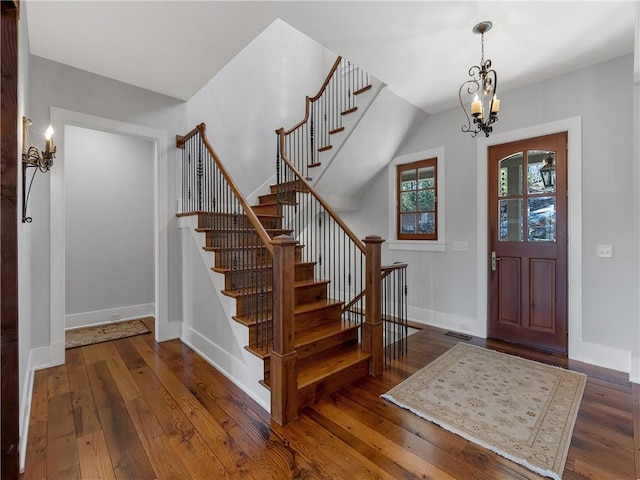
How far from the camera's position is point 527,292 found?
11.2 feet

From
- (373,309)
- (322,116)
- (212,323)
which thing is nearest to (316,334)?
(373,309)

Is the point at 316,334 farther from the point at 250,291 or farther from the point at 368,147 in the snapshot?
the point at 368,147

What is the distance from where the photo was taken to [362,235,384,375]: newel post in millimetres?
2730

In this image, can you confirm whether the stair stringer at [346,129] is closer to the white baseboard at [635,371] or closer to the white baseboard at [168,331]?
the white baseboard at [168,331]

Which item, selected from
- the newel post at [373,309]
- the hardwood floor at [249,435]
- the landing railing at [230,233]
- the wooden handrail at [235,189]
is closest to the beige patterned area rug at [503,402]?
the hardwood floor at [249,435]

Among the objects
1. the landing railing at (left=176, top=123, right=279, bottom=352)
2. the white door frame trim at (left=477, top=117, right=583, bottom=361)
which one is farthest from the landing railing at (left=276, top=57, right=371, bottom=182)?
the white door frame trim at (left=477, top=117, right=583, bottom=361)

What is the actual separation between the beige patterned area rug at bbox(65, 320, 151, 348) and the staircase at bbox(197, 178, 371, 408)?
1.86 metres

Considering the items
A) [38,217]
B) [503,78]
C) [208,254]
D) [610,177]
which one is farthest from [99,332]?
[610,177]

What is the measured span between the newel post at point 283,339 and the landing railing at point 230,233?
0.14m

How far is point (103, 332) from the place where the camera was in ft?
12.7

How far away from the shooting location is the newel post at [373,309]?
8.96ft

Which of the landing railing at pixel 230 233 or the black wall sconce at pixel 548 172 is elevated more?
the black wall sconce at pixel 548 172

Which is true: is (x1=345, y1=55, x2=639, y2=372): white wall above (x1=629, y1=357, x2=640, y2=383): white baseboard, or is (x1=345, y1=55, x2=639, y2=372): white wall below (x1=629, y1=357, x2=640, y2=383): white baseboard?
above

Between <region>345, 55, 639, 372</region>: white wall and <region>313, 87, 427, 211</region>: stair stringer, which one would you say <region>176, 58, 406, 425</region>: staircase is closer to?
<region>313, 87, 427, 211</region>: stair stringer
